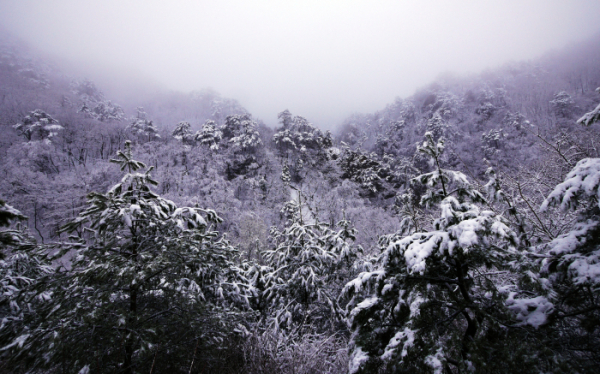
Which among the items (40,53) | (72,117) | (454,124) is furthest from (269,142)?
(40,53)

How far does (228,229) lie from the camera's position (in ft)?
109

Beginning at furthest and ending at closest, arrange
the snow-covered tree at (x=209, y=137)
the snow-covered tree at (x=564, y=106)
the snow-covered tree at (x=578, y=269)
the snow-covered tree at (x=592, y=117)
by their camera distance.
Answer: the snow-covered tree at (x=564, y=106)
the snow-covered tree at (x=209, y=137)
the snow-covered tree at (x=592, y=117)
the snow-covered tree at (x=578, y=269)

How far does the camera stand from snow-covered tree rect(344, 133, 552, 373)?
8.02ft

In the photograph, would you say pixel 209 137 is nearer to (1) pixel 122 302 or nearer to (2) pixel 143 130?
(2) pixel 143 130

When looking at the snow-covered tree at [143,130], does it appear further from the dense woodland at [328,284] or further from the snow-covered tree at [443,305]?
the snow-covered tree at [443,305]

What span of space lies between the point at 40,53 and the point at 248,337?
114 metres

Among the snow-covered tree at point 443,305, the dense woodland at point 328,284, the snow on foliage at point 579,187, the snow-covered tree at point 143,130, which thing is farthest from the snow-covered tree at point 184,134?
the snow on foliage at point 579,187

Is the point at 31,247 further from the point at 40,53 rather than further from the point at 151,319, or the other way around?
the point at 40,53

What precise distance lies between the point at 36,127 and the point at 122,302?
45.4m

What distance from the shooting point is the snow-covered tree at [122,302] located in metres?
3.56

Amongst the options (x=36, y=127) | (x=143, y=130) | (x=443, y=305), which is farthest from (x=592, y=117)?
(x=143, y=130)

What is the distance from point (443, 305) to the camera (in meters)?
2.83

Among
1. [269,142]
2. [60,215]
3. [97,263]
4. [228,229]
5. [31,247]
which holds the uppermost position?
[31,247]

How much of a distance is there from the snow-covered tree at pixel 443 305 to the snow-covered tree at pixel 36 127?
48517mm
